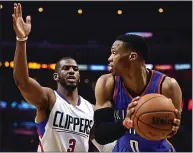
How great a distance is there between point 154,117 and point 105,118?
41cm

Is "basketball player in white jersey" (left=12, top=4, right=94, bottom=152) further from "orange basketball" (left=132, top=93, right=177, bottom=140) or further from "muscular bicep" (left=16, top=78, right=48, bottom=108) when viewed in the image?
"orange basketball" (left=132, top=93, right=177, bottom=140)

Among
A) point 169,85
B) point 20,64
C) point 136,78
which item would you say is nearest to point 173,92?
point 169,85

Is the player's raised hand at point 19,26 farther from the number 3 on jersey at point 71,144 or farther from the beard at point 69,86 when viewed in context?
the number 3 on jersey at point 71,144

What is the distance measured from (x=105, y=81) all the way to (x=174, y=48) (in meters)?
10.1

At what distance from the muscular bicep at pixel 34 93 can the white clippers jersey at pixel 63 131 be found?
0.56 ft

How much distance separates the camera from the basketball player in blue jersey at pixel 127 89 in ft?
11.1

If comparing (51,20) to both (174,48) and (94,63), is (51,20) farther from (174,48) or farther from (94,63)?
(174,48)

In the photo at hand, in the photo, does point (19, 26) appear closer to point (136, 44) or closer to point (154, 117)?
point (136, 44)

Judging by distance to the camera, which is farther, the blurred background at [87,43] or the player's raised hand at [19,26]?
the blurred background at [87,43]

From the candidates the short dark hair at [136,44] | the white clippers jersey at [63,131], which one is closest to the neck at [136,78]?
the short dark hair at [136,44]

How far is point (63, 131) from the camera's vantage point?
176 inches

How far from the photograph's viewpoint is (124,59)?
11.1 feet

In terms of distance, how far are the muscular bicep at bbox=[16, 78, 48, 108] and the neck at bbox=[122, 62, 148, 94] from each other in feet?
3.24

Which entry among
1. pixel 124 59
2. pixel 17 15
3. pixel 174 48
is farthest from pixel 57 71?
pixel 174 48
